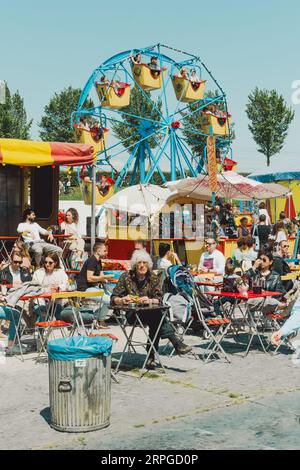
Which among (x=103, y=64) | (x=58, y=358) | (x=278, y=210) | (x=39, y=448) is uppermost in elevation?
(x=103, y=64)

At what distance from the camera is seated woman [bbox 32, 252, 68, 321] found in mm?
9094

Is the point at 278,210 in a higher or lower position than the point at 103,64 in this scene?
lower

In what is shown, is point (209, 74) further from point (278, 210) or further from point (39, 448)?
point (39, 448)

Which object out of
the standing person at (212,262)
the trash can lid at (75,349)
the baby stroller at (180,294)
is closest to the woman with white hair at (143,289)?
the baby stroller at (180,294)

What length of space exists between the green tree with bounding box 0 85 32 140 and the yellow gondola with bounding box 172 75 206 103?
31126 mm

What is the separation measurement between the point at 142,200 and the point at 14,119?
44707 millimetres

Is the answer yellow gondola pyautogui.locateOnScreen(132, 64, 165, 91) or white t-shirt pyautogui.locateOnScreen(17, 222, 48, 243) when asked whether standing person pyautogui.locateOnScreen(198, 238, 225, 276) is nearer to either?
white t-shirt pyautogui.locateOnScreen(17, 222, 48, 243)

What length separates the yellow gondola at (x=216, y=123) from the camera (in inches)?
1228

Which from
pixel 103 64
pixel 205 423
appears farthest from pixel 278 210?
pixel 205 423

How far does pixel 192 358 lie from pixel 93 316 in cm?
143

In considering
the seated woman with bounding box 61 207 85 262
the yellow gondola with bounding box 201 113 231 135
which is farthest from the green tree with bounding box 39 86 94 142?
the seated woman with bounding box 61 207 85 262

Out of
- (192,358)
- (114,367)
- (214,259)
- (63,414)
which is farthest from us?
(214,259)

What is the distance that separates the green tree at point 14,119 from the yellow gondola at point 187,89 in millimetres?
31126

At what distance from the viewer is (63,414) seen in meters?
5.64
